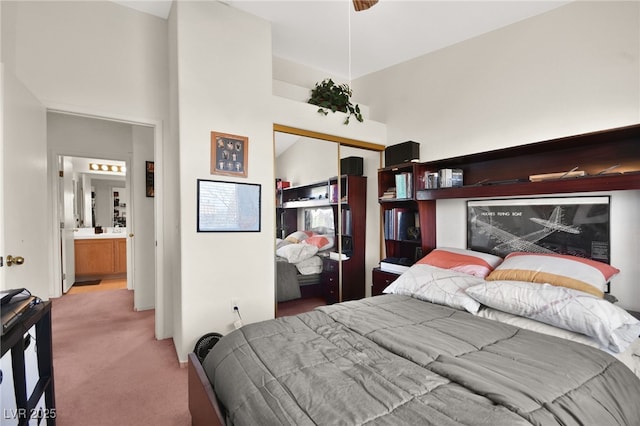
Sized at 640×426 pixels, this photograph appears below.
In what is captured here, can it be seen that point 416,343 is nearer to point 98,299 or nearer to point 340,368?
point 340,368

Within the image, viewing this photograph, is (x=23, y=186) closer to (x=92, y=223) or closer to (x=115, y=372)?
(x=115, y=372)

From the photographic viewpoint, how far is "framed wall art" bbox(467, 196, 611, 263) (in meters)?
2.09

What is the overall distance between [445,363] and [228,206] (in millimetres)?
1934

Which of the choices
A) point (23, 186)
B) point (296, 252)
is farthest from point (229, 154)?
point (23, 186)

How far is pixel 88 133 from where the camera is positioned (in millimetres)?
4215

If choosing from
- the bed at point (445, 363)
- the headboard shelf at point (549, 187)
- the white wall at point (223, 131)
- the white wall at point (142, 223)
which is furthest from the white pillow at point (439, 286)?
the white wall at point (142, 223)

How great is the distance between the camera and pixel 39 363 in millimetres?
1478

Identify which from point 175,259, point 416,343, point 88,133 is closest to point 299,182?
point 175,259

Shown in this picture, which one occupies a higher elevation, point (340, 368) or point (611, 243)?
point (611, 243)

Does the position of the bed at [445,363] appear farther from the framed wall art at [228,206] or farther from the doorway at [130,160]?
the doorway at [130,160]

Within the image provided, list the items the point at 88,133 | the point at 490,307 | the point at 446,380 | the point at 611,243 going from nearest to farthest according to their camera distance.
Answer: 1. the point at 446,380
2. the point at 490,307
3. the point at 611,243
4. the point at 88,133

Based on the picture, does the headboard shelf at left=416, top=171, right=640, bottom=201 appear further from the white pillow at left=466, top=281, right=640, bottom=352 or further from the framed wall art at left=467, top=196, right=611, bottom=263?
the white pillow at left=466, top=281, right=640, bottom=352

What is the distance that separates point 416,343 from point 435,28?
8.97 ft

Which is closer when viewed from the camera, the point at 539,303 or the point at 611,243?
the point at 539,303
